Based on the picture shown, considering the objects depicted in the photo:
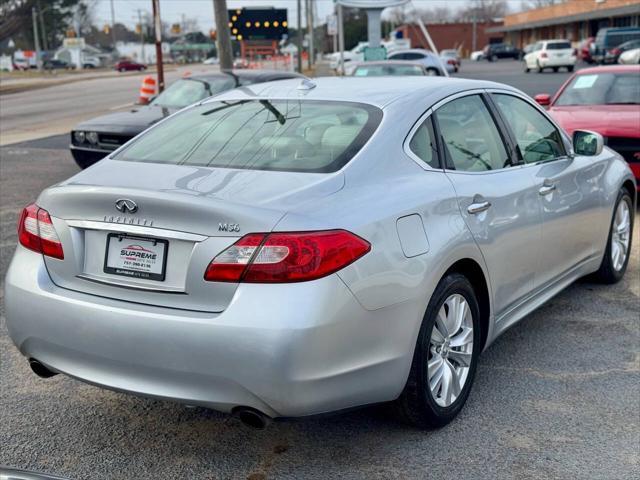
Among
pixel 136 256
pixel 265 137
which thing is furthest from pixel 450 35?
pixel 136 256

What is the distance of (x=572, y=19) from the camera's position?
6975 cm

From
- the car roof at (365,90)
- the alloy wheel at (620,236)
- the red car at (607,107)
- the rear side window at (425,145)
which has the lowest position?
the alloy wheel at (620,236)

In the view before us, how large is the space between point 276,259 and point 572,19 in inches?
2837

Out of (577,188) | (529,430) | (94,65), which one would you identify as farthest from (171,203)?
(94,65)

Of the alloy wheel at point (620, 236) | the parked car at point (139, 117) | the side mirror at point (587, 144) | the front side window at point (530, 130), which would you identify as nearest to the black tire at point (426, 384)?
the front side window at point (530, 130)

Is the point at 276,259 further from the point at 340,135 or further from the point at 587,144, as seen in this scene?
the point at 587,144

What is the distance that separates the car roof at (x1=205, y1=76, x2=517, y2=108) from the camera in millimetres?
4281

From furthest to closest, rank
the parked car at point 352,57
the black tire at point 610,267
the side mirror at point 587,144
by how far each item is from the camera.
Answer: the parked car at point 352,57 → the black tire at point 610,267 → the side mirror at point 587,144

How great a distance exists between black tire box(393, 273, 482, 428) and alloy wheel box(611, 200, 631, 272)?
2.53 m

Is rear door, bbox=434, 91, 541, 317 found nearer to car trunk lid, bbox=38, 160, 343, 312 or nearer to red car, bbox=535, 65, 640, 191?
car trunk lid, bbox=38, 160, 343, 312

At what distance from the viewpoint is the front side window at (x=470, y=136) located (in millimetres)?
4297

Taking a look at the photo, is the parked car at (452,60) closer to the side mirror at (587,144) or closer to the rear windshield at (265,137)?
the side mirror at (587,144)

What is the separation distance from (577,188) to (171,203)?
2963 millimetres

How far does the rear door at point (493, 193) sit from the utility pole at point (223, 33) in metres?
19.9
